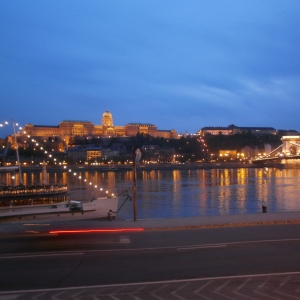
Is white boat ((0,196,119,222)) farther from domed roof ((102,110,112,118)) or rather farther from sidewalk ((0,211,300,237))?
domed roof ((102,110,112,118))

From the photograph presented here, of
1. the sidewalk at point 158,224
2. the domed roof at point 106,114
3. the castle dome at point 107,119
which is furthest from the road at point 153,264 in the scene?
the domed roof at point 106,114

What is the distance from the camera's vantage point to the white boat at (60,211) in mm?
10492

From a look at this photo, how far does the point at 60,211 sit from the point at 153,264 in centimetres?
716

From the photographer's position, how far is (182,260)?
13.6ft

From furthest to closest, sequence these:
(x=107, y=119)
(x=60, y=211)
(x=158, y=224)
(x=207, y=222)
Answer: (x=107, y=119) → (x=60, y=211) → (x=207, y=222) → (x=158, y=224)

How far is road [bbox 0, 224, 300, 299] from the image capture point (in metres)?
3.19

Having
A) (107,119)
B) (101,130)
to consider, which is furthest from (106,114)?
(101,130)

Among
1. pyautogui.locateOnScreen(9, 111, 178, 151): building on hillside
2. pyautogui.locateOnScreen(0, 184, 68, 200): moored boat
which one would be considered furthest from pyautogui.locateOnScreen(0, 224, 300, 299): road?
pyautogui.locateOnScreen(9, 111, 178, 151): building on hillside

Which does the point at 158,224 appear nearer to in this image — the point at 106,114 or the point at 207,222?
the point at 207,222

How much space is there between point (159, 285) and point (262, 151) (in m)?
70.7

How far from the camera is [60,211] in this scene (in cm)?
1076

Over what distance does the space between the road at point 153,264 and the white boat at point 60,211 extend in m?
4.84

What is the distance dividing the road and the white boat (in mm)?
4840

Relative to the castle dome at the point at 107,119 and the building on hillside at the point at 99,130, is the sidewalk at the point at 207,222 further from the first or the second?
the castle dome at the point at 107,119
